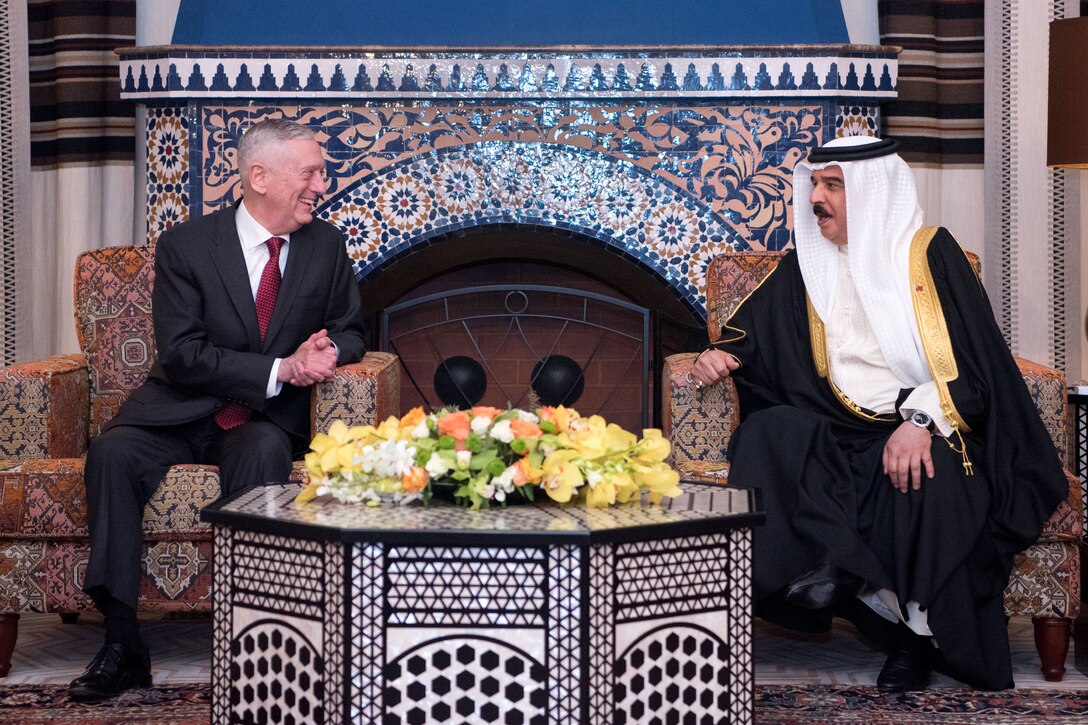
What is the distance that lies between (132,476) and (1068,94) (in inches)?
118

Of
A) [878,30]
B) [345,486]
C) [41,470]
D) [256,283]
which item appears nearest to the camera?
[345,486]

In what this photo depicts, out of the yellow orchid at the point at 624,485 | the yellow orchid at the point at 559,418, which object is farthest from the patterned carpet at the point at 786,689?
the yellow orchid at the point at 559,418

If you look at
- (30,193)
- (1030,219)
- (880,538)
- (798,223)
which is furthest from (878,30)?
(30,193)

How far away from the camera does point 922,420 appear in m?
3.19

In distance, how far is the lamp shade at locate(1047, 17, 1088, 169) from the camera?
13.2ft

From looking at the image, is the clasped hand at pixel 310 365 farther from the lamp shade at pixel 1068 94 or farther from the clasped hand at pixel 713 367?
the lamp shade at pixel 1068 94

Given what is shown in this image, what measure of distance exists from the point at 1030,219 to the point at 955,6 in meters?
0.84

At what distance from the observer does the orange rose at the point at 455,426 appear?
7.70 ft

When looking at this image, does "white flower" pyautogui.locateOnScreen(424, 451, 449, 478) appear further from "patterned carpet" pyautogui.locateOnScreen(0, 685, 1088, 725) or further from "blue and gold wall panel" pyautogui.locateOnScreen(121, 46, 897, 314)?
"blue and gold wall panel" pyautogui.locateOnScreen(121, 46, 897, 314)

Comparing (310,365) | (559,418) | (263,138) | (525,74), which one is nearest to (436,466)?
(559,418)

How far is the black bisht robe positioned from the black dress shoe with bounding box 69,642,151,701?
4.97 ft

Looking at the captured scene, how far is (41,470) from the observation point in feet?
10.8

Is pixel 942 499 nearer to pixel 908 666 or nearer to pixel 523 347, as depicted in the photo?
pixel 908 666

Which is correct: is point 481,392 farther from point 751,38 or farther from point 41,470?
point 41,470
